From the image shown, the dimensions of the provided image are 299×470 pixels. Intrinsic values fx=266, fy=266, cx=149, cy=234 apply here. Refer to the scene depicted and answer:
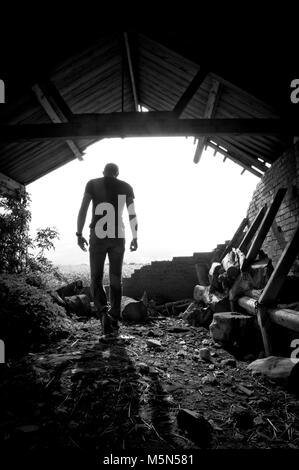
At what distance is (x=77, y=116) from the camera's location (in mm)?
3734

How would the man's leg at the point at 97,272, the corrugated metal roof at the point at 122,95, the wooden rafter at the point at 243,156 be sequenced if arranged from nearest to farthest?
the man's leg at the point at 97,272 → the corrugated metal roof at the point at 122,95 → the wooden rafter at the point at 243,156

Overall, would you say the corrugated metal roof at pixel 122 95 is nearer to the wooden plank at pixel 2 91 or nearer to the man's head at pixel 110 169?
the wooden plank at pixel 2 91

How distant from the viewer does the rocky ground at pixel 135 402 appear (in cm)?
136

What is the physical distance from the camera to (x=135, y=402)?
1702 millimetres

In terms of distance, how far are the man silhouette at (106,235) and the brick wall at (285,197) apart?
104 inches

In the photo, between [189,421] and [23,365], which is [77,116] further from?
[189,421]

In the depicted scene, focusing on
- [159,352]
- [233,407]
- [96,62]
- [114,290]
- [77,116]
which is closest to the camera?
[233,407]

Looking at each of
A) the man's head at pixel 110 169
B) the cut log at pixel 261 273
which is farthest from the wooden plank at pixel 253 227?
the man's head at pixel 110 169

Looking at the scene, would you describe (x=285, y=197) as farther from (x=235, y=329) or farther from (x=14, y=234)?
(x=14, y=234)

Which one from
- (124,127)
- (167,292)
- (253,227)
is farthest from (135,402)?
(167,292)

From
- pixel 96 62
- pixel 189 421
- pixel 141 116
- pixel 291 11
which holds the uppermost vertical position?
pixel 96 62

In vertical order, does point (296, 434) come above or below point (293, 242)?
below

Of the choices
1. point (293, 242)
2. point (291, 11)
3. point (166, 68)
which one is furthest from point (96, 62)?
point (293, 242)

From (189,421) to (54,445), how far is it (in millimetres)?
706
